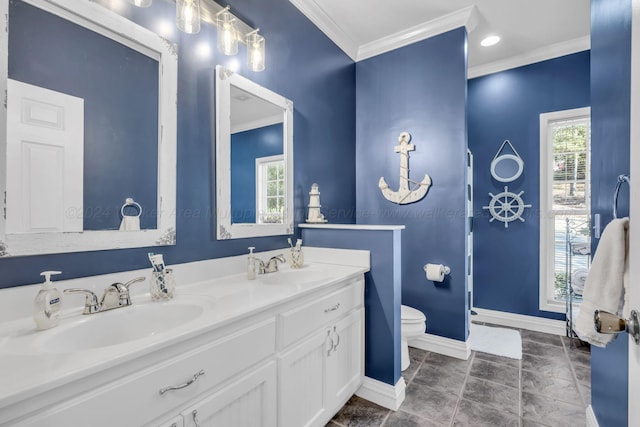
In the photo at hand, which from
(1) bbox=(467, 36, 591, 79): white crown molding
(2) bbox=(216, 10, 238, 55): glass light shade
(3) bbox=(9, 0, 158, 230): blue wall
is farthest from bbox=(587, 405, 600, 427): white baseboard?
(1) bbox=(467, 36, 591, 79): white crown molding

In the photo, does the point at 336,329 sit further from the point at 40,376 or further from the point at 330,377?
the point at 40,376

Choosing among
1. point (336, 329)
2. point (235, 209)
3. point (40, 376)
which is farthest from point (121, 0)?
point (336, 329)

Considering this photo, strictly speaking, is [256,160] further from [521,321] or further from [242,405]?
[521,321]

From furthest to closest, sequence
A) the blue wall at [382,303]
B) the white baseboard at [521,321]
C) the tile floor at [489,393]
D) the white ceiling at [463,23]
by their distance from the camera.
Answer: the white baseboard at [521,321]
the white ceiling at [463,23]
the blue wall at [382,303]
the tile floor at [489,393]

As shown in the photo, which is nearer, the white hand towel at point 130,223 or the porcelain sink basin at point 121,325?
the porcelain sink basin at point 121,325

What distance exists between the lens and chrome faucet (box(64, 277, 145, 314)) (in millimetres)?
1066

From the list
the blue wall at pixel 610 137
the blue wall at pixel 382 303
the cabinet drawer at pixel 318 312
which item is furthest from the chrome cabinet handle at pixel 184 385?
the blue wall at pixel 610 137

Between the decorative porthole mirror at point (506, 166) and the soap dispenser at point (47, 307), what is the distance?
11.7ft

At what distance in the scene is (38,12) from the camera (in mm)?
1041

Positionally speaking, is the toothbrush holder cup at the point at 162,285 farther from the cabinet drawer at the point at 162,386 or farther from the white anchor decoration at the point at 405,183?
the white anchor decoration at the point at 405,183

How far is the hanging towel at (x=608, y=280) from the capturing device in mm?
741

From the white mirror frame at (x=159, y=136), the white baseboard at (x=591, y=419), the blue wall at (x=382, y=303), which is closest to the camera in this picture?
the white mirror frame at (x=159, y=136)

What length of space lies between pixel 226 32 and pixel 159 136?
0.70m

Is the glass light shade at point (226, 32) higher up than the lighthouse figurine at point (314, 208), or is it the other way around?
the glass light shade at point (226, 32)
